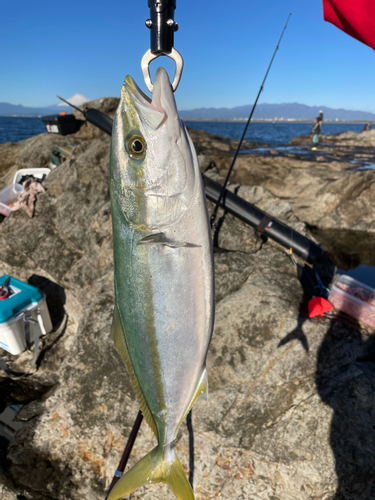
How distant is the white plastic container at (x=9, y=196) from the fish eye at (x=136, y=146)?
6320 mm

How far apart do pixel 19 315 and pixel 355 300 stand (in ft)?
16.3

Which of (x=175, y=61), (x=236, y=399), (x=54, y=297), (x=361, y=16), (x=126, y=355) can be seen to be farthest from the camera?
(x=54, y=297)

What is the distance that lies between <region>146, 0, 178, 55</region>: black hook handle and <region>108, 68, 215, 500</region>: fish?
301 millimetres

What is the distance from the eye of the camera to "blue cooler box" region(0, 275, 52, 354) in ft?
14.9

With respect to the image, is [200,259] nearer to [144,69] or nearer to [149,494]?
[144,69]

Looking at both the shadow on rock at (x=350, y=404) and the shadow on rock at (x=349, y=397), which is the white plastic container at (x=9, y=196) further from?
the shadow on rock at (x=350, y=404)

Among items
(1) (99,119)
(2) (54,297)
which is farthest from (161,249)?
(1) (99,119)

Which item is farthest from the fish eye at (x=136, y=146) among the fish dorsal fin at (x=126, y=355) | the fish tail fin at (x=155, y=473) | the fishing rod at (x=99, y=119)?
the fishing rod at (x=99, y=119)

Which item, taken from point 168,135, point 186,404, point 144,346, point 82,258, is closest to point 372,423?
point 186,404

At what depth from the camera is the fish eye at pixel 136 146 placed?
145 cm

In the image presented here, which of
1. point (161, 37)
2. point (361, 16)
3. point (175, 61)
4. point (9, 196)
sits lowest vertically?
point (9, 196)

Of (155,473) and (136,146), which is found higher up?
(136,146)

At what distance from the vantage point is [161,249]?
1.54 meters

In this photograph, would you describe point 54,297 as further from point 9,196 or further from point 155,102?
point 155,102
